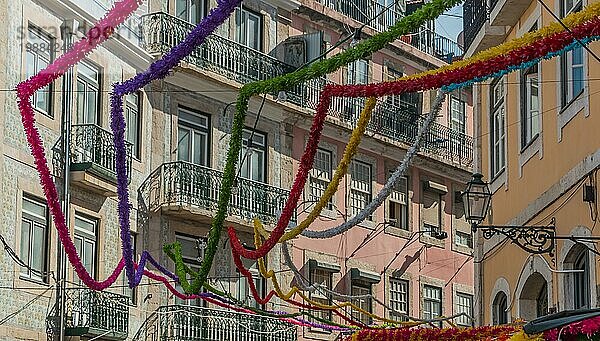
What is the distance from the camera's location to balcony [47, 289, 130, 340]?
25.7 m

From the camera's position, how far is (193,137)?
31719mm

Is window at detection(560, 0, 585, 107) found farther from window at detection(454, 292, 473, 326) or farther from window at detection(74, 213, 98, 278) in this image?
window at detection(454, 292, 473, 326)

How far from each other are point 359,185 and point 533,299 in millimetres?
16832

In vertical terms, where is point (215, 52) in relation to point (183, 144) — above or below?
above

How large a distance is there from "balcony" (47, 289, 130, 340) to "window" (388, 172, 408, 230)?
11.0 metres

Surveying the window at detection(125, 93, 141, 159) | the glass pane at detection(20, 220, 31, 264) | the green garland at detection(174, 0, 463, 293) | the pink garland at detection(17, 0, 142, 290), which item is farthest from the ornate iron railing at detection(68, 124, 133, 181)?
the green garland at detection(174, 0, 463, 293)

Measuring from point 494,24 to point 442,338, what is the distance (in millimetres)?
7626

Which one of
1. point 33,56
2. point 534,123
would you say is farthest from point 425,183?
point 534,123

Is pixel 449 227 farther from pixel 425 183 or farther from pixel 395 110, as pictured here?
pixel 395 110

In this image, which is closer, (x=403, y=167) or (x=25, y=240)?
(x=403, y=167)

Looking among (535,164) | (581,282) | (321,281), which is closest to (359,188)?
(321,281)

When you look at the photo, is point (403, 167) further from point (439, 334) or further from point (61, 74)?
point (61, 74)

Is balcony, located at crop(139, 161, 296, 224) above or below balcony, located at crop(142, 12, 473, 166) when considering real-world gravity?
below

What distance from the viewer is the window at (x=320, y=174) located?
3422cm
